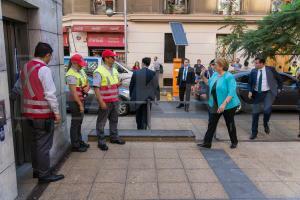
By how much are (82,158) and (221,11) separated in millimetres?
15665

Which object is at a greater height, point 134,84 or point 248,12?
point 248,12

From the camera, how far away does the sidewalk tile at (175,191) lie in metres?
4.04

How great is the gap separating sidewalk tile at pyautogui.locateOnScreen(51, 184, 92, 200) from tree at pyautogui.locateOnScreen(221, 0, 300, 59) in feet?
17.3

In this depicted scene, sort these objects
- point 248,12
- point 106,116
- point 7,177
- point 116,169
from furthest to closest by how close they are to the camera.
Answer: point 248,12 → point 106,116 → point 116,169 → point 7,177

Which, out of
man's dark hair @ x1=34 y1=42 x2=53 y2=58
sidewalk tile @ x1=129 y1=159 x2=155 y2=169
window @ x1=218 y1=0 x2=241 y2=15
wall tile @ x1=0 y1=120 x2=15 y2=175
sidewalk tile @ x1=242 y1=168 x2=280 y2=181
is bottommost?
sidewalk tile @ x1=242 y1=168 x2=280 y2=181

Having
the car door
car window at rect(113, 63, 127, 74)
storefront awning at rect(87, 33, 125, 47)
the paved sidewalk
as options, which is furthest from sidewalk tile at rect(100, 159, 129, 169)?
storefront awning at rect(87, 33, 125, 47)

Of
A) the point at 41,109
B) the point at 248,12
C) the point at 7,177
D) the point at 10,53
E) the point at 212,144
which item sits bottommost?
the point at 212,144

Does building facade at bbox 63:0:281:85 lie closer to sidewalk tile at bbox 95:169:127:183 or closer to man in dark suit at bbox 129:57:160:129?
man in dark suit at bbox 129:57:160:129

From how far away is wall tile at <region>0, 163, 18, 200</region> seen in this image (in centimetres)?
332

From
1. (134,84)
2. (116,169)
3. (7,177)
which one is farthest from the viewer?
(134,84)

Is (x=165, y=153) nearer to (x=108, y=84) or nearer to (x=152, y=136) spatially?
(x=152, y=136)

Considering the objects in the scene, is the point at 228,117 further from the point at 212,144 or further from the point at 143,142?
the point at 143,142

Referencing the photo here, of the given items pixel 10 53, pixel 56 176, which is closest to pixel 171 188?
pixel 56 176

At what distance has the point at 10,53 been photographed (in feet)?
14.1
